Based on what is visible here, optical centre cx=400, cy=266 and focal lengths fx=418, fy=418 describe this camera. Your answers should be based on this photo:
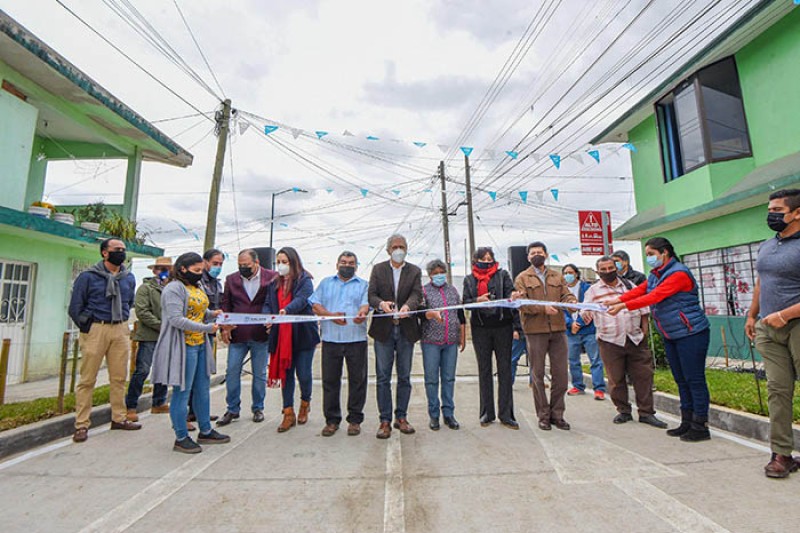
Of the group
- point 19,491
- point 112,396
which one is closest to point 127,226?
point 112,396

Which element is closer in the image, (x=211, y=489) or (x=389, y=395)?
(x=211, y=489)

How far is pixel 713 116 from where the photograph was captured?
9.41 meters

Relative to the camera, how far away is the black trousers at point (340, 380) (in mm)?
4250

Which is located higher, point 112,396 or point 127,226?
point 127,226

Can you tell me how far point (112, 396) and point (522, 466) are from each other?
4220 mm

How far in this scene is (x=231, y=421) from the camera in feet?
15.7

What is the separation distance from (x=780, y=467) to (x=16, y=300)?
1172 centimetres

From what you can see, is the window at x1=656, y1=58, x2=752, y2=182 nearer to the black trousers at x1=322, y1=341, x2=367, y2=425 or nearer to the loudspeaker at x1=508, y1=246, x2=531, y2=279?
the loudspeaker at x1=508, y1=246, x2=531, y2=279

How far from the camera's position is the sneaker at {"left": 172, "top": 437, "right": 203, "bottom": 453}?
144 inches

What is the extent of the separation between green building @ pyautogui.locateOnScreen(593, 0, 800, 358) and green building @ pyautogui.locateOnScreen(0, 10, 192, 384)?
12.9 meters

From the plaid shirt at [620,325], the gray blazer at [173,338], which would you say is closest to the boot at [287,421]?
the gray blazer at [173,338]

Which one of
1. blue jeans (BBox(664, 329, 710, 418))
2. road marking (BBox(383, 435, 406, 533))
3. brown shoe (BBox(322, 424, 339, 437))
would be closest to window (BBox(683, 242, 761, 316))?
blue jeans (BBox(664, 329, 710, 418))

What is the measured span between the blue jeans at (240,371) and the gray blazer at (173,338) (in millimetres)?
1068

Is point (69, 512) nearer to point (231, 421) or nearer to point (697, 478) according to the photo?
point (231, 421)
